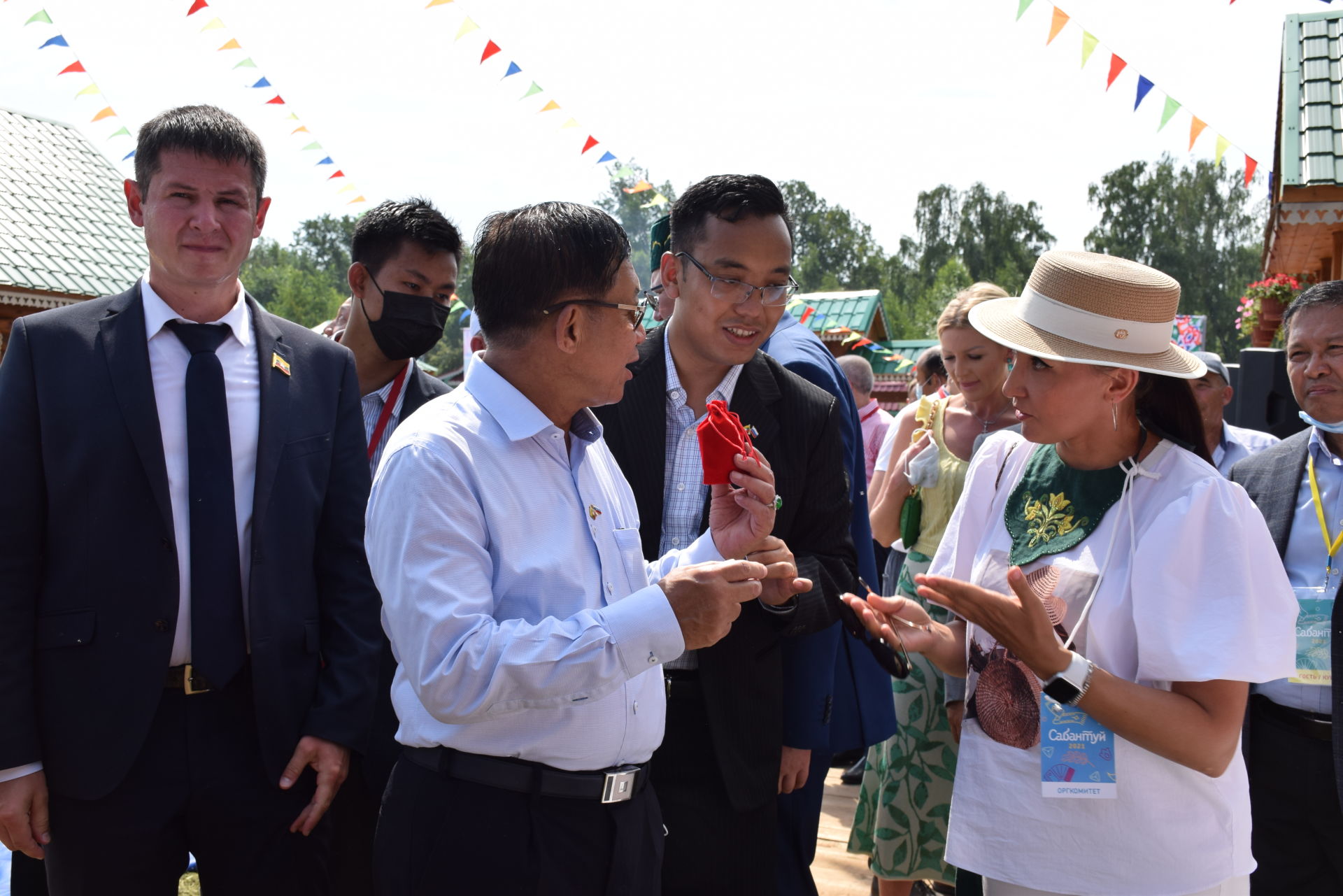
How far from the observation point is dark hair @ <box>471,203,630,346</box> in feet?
5.92

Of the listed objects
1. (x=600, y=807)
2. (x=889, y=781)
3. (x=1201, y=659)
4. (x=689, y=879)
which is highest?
(x=1201, y=659)

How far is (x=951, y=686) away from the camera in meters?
2.66

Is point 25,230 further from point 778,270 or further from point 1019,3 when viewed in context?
point 778,270

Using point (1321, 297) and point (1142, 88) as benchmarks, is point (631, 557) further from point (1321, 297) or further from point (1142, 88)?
point (1142, 88)

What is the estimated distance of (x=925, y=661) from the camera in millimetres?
3643

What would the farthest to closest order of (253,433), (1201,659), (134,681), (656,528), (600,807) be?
(656,528), (253,433), (134,681), (1201,659), (600,807)

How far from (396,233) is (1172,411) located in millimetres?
2437

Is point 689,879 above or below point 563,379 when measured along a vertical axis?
below

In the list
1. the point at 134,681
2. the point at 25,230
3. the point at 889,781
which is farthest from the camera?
the point at 25,230

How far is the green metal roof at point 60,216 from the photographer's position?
11438 mm

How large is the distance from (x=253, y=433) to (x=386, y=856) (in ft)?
3.55

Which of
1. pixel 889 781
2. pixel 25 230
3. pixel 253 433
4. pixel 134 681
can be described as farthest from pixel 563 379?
pixel 25 230

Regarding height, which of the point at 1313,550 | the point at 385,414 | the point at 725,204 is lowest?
the point at 1313,550

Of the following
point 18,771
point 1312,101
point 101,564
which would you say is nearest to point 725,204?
point 101,564
